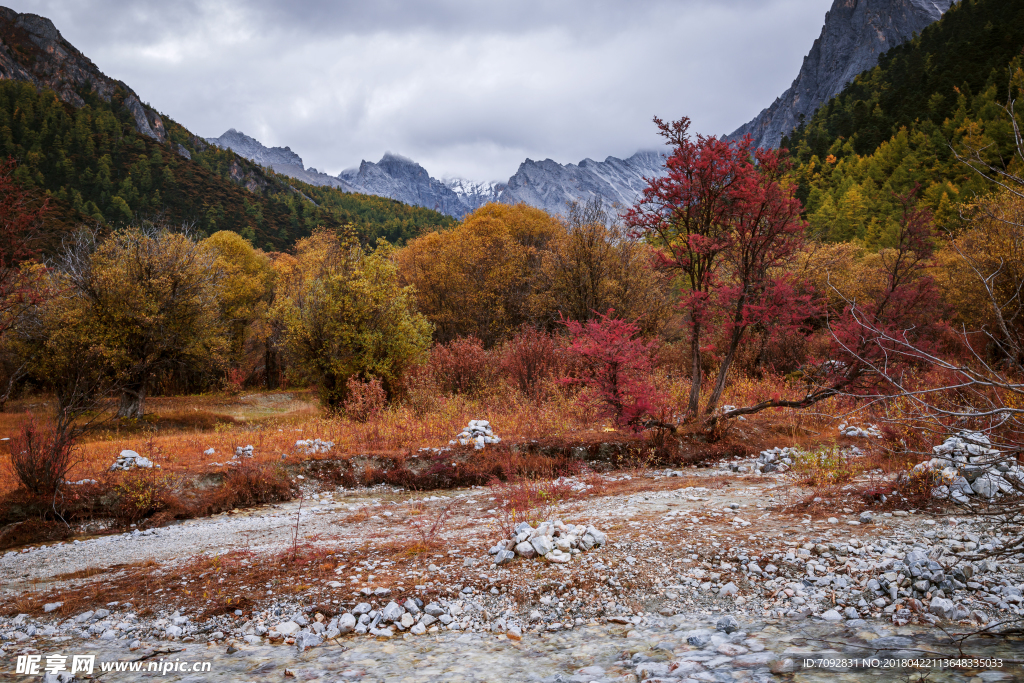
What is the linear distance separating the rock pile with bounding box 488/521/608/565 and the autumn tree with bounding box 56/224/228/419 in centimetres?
1707

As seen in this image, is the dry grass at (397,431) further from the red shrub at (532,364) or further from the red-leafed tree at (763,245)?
the red-leafed tree at (763,245)

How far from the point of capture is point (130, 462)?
9367mm

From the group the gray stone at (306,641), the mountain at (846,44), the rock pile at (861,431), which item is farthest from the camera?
the mountain at (846,44)

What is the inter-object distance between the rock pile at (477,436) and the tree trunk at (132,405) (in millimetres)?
14536

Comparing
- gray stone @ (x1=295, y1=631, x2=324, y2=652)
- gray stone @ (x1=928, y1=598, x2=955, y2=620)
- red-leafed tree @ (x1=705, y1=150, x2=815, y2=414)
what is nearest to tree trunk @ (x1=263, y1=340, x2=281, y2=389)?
red-leafed tree @ (x1=705, y1=150, x2=815, y2=414)

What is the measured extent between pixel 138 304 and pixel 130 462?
35.7ft

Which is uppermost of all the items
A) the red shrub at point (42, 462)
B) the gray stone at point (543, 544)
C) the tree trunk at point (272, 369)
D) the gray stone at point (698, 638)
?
the tree trunk at point (272, 369)

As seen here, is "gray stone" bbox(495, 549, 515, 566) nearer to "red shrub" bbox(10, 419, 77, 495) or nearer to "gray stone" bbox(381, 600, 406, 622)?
"gray stone" bbox(381, 600, 406, 622)

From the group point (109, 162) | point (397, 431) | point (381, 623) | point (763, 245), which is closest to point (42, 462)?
point (397, 431)

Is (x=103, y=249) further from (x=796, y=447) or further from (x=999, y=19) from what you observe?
(x=999, y=19)

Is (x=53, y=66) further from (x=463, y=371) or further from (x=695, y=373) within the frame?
(x=695, y=373)

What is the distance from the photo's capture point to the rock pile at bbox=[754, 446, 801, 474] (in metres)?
8.70

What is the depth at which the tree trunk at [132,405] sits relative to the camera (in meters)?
18.0

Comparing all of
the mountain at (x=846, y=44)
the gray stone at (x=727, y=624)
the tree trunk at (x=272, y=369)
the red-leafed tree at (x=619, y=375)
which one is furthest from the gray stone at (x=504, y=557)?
the mountain at (x=846, y=44)
